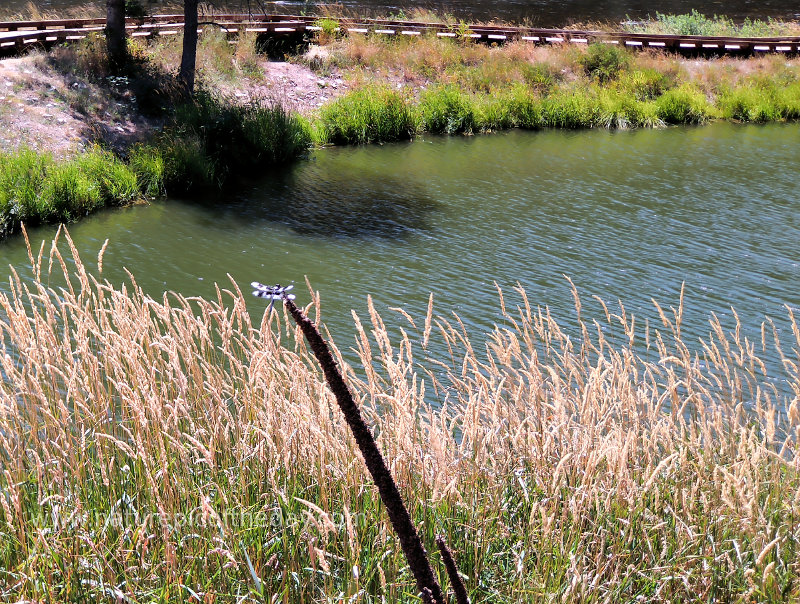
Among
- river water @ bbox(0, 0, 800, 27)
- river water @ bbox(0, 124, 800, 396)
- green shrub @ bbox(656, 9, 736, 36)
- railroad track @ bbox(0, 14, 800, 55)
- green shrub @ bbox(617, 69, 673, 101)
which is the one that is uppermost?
river water @ bbox(0, 0, 800, 27)

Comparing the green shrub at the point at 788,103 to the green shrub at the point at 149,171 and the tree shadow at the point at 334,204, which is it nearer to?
the tree shadow at the point at 334,204

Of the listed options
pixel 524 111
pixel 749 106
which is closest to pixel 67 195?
pixel 524 111

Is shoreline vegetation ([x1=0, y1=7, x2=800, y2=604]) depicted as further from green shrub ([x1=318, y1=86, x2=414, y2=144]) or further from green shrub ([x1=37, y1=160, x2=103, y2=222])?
green shrub ([x1=318, y1=86, x2=414, y2=144])

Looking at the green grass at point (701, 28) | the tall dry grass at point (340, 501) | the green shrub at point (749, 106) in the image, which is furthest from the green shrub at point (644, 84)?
the tall dry grass at point (340, 501)

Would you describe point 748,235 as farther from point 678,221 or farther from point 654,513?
point 654,513

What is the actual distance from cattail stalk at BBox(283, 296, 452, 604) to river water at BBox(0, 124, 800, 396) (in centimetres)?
663

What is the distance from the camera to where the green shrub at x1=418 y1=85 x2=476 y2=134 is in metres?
23.3

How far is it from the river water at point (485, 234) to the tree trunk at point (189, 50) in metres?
3.72

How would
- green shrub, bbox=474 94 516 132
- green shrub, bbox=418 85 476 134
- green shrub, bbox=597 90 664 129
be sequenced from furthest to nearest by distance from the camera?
green shrub, bbox=597 90 664 129 → green shrub, bbox=474 94 516 132 → green shrub, bbox=418 85 476 134

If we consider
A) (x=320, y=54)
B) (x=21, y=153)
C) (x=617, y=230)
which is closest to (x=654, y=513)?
(x=617, y=230)

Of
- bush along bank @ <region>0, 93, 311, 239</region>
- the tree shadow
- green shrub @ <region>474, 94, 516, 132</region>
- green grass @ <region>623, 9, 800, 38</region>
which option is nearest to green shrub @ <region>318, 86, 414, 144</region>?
bush along bank @ <region>0, 93, 311, 239</region>

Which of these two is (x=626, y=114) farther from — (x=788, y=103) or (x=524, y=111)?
(x=788, y=103)

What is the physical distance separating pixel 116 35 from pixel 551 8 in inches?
1264

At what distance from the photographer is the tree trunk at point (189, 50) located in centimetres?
2067
